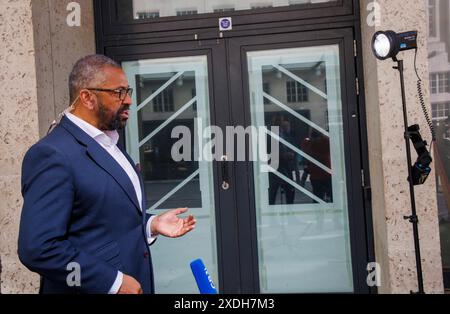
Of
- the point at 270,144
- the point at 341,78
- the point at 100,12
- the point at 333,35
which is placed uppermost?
the point at 100,12

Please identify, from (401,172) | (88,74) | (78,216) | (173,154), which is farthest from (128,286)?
(173,154)

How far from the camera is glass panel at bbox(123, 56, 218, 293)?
4957mm

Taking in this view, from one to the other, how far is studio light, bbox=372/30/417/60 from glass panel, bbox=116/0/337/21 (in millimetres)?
1436

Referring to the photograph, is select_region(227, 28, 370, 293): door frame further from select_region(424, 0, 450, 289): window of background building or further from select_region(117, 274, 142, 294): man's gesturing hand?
select_region(117, 274, 142, 294): man's gesturing hand

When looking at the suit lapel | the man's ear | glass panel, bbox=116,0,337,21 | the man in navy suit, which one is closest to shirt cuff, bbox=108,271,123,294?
the man in navy suit

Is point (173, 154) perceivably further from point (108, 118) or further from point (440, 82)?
point (108, 118)

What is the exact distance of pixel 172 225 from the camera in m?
2.40

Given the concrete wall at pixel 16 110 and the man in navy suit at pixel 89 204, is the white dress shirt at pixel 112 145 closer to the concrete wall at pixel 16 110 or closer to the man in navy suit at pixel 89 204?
the man in navy suit at pixel 89 204

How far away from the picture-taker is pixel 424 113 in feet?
12.6

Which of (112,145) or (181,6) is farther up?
(181,6)

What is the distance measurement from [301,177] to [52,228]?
3.25 m
